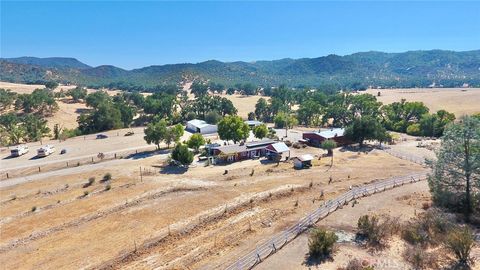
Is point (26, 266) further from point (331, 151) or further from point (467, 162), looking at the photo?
point (331, 151)

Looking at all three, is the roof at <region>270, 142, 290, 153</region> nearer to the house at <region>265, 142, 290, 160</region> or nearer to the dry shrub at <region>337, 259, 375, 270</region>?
the house at <region>265, 142, 290, 160</region>

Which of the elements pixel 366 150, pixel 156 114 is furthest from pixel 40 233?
pixel 156 114

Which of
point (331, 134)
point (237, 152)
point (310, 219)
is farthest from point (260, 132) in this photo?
point (310, 219)

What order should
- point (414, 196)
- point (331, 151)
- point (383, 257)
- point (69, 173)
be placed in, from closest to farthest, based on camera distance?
point (383, 257), point (414, 196), point (69, 173), point (331, 151)

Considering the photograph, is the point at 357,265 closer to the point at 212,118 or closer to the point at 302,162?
the point at 302,162

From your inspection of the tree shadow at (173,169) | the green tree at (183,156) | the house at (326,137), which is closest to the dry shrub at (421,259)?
the tree shadow at (173,169)

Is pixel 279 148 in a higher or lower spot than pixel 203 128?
lower
